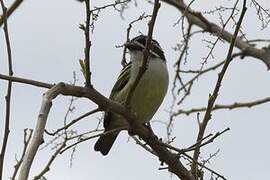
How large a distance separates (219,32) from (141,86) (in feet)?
4.51

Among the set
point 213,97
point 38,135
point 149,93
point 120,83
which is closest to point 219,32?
point 213,97

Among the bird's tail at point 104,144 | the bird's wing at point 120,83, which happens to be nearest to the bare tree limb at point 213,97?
the bird's wing at point 120,83

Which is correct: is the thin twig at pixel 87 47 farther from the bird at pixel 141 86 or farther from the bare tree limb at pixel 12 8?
the bird at pixel 141 86

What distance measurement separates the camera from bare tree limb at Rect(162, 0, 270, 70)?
3053mm

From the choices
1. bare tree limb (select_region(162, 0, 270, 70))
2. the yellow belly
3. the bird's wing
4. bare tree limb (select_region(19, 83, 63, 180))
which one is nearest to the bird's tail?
the bird's wing

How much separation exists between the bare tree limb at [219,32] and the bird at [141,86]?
0.85 meters

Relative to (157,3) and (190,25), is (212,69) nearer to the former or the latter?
(190,25)

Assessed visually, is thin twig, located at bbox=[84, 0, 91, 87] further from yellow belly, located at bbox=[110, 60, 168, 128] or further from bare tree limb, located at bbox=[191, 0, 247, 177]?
yellow belly, located at bbox=[110, 60, 168, 128]

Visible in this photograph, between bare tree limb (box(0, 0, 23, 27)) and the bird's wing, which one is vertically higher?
the bird's wing

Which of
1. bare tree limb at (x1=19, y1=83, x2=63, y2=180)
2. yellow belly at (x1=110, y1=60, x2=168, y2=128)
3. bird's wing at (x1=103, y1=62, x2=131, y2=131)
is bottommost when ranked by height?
bare tree limb at (x1=19, y1=83, x2=63, y2=180)

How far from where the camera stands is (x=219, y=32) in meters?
3.61

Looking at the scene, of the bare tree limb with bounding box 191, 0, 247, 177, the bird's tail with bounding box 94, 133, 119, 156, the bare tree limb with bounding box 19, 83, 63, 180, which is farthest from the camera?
the bird's tail with bounding box 94, 133, 119, 156

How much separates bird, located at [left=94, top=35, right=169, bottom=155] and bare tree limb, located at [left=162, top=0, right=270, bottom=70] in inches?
33.6

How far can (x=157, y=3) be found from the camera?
237 cm
